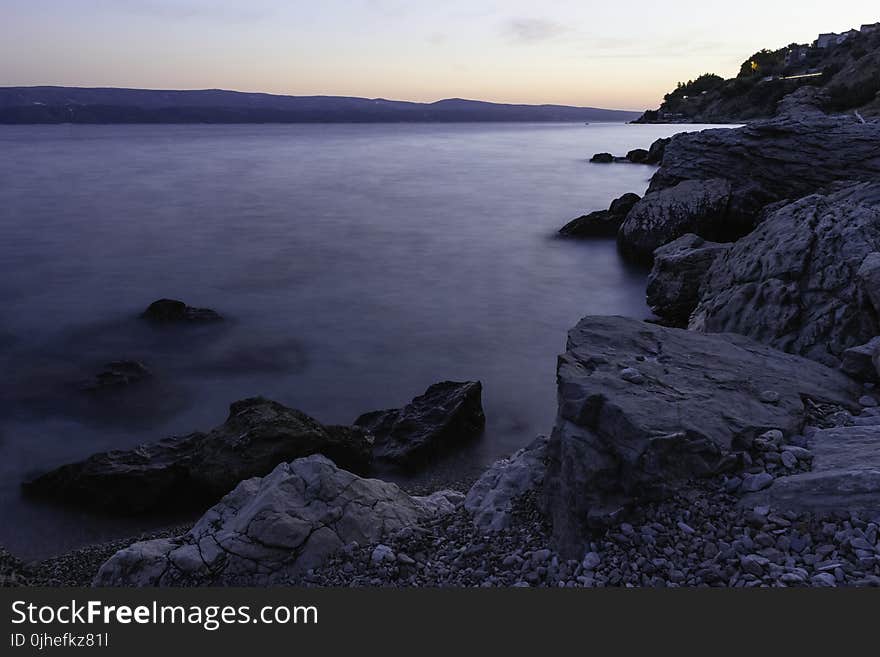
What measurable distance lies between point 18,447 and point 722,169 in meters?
21.2

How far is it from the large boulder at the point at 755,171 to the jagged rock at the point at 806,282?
843cm

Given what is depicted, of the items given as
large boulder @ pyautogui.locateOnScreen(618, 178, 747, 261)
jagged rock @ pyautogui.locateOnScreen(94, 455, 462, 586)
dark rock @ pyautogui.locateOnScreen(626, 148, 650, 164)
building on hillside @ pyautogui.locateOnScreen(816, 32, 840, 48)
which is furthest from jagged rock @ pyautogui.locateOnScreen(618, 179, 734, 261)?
building on hillside @ pyautogui.locateOnScreen(816, 32, 840, 48)

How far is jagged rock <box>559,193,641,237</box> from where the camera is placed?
27.6 metres

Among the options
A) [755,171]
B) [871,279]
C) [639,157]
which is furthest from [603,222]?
[639,157]

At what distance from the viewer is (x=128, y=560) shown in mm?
6379

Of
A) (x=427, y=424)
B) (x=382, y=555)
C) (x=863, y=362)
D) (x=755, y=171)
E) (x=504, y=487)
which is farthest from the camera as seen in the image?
(x=755, y=171)

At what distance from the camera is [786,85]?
9231 centimetres

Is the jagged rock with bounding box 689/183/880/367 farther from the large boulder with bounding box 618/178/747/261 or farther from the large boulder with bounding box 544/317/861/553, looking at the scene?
the large boulder with bounding box 618/178/747/261

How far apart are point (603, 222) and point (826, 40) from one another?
141 m

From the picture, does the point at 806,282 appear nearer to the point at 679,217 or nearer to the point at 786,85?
the point at 679,217

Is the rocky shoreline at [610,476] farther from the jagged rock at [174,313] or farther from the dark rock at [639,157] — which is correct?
the dark rock at [639,157]

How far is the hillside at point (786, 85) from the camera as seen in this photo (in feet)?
226

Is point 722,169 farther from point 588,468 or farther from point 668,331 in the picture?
point 588,468

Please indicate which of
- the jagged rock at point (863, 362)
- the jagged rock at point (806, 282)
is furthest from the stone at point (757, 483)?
the jagged rock at point (806, 282)
